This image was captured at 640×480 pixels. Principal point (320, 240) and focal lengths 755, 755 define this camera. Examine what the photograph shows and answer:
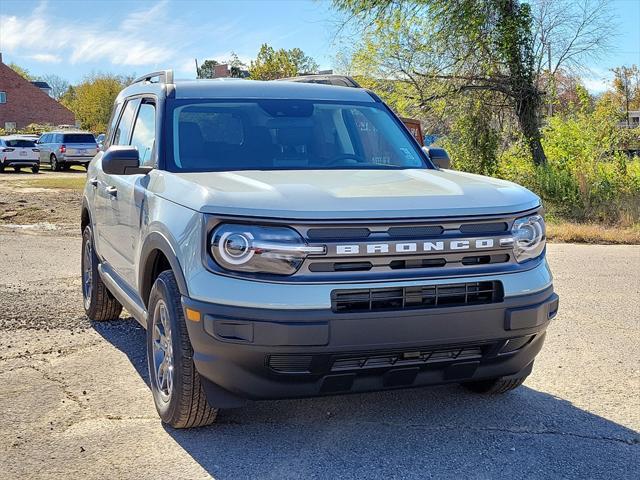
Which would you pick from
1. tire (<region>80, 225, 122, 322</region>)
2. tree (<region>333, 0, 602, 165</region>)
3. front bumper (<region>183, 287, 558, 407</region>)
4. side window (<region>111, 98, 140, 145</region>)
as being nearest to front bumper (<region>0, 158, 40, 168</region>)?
tree (<region>333, 0, 602, 165</region>)

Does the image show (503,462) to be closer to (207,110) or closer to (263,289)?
(263,289)

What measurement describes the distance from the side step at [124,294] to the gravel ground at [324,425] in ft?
1.57

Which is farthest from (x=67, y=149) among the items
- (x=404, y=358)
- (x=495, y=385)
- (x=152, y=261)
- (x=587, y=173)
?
(x=404, y=358)

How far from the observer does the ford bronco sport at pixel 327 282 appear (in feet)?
11.4

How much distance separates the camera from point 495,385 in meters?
4.59

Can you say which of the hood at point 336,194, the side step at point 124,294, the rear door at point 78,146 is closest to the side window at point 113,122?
the side step at point 124,294

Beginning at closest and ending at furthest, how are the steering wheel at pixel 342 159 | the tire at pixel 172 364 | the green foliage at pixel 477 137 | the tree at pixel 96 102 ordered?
1. the tire at pixel 172 364
2. the steering wheel at pixel 342 159
3. the green foliage at pixel 477 137
4. the tree at pixel 96 102

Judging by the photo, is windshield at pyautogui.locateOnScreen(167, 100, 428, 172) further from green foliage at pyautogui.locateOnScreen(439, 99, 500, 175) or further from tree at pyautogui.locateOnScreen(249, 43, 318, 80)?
tree at pyautogui.locateOnScreen(249, 43, 318, 80)

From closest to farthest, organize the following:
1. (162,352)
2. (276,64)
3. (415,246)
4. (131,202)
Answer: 1. (415,246)
2. (162,352)
3. (131,202)
4. (276,64)

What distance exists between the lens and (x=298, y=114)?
17.0 ft

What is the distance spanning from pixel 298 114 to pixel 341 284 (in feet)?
6.61

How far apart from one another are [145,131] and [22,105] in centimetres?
7216

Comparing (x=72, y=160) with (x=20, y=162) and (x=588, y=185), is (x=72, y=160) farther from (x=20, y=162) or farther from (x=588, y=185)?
(x=588, y=185)

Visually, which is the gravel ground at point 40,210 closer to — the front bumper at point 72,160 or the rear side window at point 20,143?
the rear side window at point 20,143
